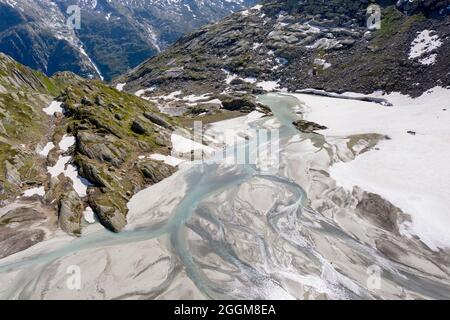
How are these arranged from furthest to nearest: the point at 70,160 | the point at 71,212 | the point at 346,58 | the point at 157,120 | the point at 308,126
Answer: the point at 346,58
the point at 308,126
the point at 157,120
the point at 70,160
the point at 71,212

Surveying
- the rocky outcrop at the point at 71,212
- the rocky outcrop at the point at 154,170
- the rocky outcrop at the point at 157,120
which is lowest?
the rocky outcrop at the point at 71,212

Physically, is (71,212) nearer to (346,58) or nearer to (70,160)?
(70,160)

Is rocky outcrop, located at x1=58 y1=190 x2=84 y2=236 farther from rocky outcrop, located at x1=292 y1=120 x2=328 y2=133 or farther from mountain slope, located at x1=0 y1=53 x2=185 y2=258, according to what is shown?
rocky outcrop, located at x1=292 y1=120 x2=328 y2=133

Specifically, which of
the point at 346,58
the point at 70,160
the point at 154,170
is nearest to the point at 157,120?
the point at 154,170

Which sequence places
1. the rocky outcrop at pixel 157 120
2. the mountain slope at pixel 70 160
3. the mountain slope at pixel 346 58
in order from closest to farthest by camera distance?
the mountain slope at pixel 70 160
the rocky outcrop at pixel 157 120
the mountain slope at pixel 346 58

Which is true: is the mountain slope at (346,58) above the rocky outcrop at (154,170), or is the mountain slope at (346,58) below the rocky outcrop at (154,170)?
above

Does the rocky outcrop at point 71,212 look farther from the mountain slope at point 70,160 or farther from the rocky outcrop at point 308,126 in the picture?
the rocky outcrop at point 308,126

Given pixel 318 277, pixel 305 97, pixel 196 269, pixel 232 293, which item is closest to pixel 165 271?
pixel 196 269

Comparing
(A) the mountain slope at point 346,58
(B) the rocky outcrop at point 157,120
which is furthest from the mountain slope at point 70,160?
(A) the mountain slope at point 346,58

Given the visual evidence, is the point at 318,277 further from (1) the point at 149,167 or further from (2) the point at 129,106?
(2) the point at 129,106
